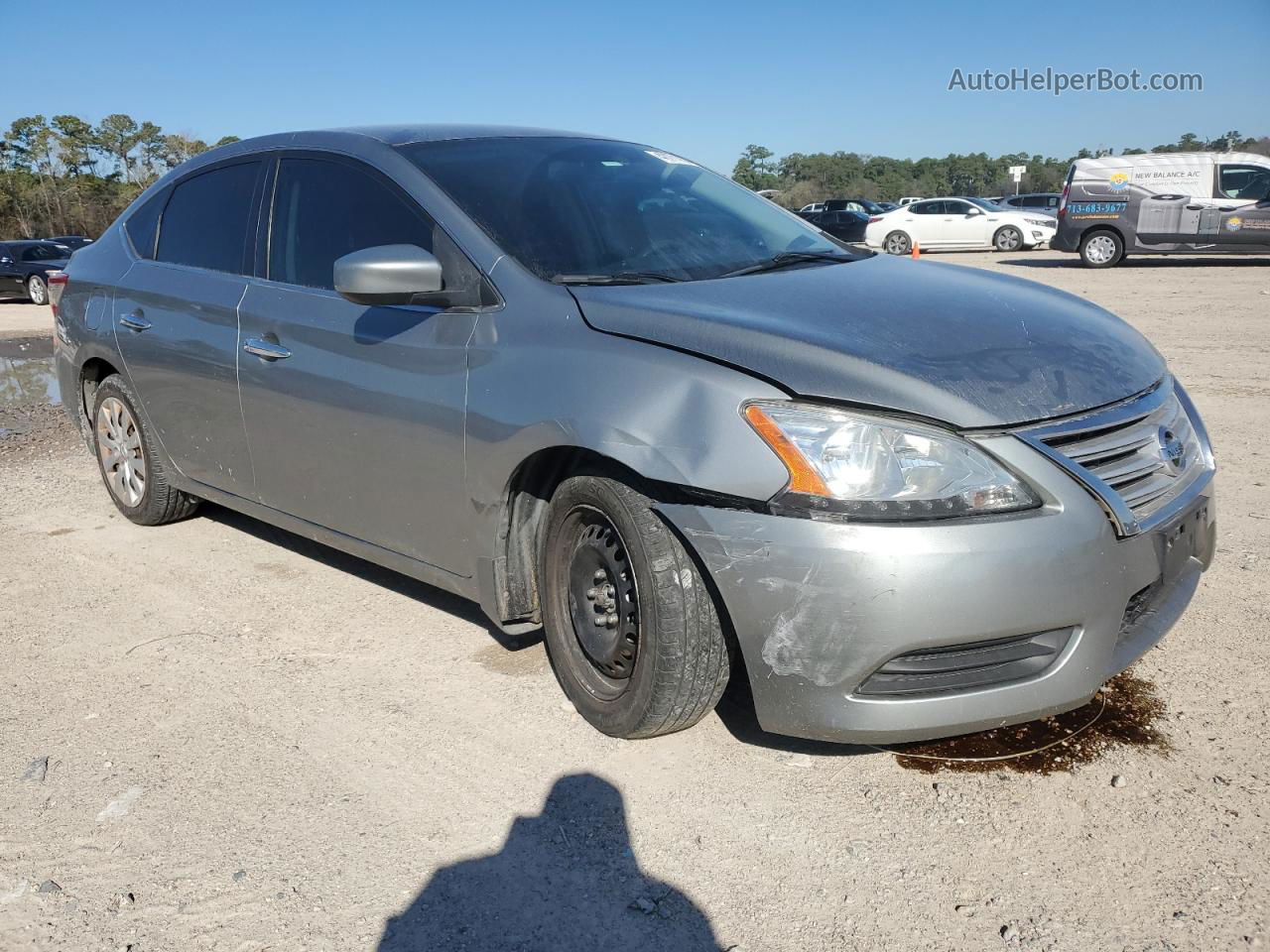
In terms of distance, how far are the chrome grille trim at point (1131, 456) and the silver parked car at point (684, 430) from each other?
11 millimetres

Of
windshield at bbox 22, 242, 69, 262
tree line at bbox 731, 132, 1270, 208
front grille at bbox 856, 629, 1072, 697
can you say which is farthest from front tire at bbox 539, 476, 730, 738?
tree line at bbox 731, 132, 1270, 208

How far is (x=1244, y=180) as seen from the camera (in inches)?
691

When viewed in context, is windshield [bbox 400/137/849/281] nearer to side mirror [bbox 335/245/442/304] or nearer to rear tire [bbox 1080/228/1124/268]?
side mirror [bbox 335/245/442/304]

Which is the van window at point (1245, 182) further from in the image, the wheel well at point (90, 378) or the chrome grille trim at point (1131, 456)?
the wheel well at point (90, 378)

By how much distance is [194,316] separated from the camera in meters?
4.27

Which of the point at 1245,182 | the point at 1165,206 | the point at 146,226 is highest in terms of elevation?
the point at 1245,182

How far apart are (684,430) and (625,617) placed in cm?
61

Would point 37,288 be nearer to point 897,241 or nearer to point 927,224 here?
point 897,241

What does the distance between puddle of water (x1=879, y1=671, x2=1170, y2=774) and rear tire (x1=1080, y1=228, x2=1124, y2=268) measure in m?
18.1

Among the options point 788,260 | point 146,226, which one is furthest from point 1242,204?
point 146,226

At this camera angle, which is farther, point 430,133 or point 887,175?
point 887,175

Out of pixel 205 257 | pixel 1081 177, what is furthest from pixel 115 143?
pixel 205 257

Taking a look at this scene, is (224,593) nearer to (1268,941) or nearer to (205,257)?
(205,257)

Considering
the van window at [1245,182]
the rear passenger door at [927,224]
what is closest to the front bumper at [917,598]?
the van window at [1245,182]
